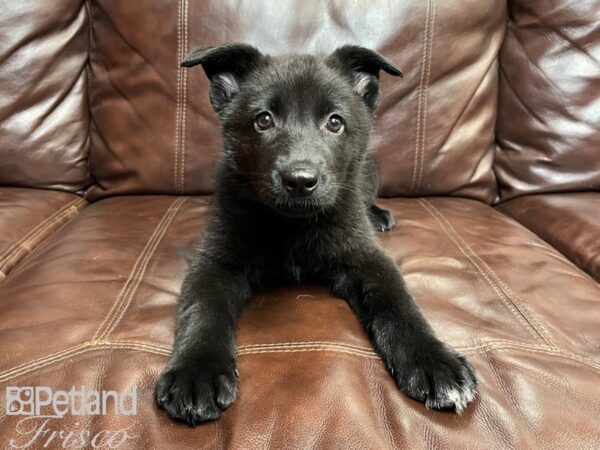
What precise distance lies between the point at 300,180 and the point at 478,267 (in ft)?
2.05

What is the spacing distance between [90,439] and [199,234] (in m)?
0.90

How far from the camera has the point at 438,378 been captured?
3.28 ft

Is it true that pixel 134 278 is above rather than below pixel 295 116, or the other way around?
below

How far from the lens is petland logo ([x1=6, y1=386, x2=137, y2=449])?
0.88 metres

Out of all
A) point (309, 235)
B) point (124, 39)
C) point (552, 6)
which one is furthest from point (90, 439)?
point (552, 6)

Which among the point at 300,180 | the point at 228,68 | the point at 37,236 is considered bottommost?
the point at 37,236

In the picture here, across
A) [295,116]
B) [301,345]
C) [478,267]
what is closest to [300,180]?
[295,116]

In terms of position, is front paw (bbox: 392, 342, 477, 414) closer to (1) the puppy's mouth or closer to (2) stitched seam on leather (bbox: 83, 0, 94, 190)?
(1) the puppy's mouth

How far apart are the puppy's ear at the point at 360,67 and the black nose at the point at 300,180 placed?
455 millimetres

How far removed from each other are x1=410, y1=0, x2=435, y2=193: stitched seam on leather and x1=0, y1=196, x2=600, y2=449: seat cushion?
21.3 inches

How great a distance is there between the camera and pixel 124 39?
203 centimetres

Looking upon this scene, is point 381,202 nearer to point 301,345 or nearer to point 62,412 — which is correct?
point 301,345

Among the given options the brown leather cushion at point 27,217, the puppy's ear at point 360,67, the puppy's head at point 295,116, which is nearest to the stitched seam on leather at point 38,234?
the brown leather cushion at point 27,217

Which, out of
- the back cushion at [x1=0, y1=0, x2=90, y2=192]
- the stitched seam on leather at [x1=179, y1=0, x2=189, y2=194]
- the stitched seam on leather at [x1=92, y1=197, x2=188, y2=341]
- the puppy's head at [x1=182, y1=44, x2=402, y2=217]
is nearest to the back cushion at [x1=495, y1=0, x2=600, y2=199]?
the puppy's head at [x1=182, y1=44, x2=402, y2=217]
